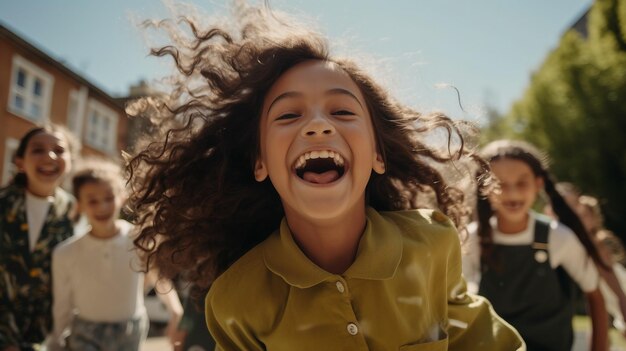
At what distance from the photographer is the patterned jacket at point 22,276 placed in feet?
11.2

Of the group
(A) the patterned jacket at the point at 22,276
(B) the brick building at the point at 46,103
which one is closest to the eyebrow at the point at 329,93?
(A) the patterned jacket at the point at 22,276

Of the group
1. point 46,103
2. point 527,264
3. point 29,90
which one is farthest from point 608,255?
point 46,103

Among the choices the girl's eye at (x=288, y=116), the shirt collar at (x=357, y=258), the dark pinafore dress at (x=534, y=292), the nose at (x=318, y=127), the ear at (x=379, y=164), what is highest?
the girl's eye at (x=288, y=116)

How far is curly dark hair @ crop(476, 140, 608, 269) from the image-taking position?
3262 millimetres

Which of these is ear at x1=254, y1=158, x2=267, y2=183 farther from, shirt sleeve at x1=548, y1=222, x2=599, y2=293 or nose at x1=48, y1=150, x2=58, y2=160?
nose at x1=48, y1=150, x2=58, y2=160

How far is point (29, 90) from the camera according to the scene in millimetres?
15375

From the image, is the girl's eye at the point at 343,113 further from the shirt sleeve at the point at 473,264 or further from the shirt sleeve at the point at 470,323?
the shirt sleeve at the point at 473,264

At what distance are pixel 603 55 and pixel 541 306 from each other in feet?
46.6

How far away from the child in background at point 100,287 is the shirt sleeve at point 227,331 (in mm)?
1497

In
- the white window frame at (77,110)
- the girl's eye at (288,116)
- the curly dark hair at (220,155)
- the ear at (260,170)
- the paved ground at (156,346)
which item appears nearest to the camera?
the girl's eye at (288,116)

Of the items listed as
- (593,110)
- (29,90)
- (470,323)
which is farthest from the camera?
(29,90)

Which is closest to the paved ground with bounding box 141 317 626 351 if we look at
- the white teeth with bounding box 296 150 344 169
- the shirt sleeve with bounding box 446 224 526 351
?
the shirt sleeve with bounding box 446 224 526 351

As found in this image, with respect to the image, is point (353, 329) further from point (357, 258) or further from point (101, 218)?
point (101, 218)

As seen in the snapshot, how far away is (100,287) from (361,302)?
230 cm
